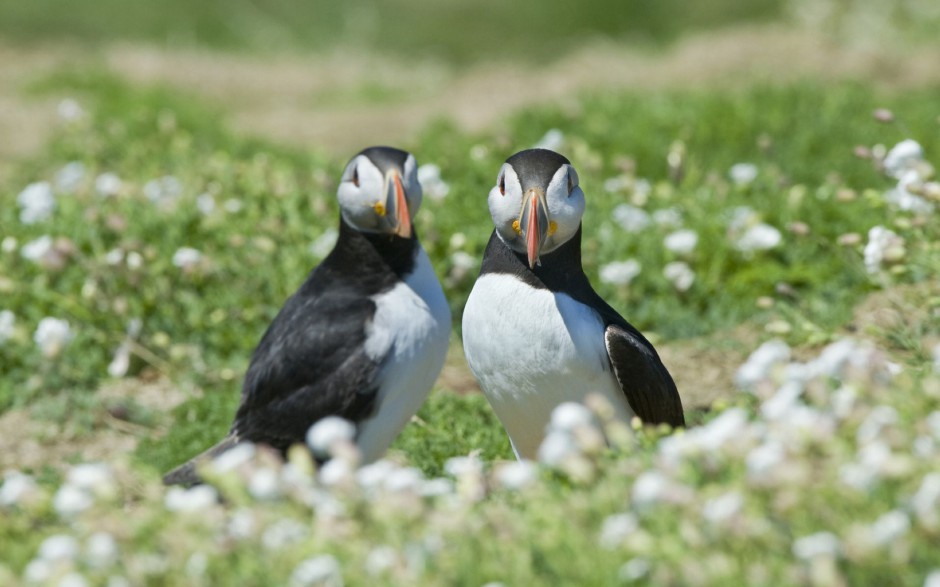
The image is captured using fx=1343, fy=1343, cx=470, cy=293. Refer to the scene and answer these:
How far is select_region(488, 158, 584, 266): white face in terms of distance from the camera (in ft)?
13.7

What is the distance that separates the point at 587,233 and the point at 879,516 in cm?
431

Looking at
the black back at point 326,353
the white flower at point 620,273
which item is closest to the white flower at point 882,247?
the black back at point 326,353

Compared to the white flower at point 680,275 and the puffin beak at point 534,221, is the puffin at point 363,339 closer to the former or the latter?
the puffin beak at point 534,221

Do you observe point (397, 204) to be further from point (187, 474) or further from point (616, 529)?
point (616, 529)

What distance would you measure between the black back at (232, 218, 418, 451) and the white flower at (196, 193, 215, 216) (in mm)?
2654

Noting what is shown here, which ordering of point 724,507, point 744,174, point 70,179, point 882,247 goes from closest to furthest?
1. point 724,507
2. point 882,247
3. point 744,174
4. point 70,179

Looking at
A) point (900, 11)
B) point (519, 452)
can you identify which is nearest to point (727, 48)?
point (900, 11)

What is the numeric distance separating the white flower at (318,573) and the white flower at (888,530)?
1123mm

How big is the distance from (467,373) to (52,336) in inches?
77.0

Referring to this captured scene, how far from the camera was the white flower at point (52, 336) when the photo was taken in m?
6.27

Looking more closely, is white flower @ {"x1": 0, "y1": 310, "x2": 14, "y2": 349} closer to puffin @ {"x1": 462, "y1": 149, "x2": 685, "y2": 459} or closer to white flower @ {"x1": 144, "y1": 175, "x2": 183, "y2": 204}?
white flower @ {"x1": 144, "y1": 175, "x2": 183, "y2": 204}

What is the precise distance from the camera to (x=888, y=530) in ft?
8.84

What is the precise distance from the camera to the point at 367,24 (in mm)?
21000

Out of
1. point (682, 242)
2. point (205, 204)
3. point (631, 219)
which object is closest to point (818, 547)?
point (682, 242)
